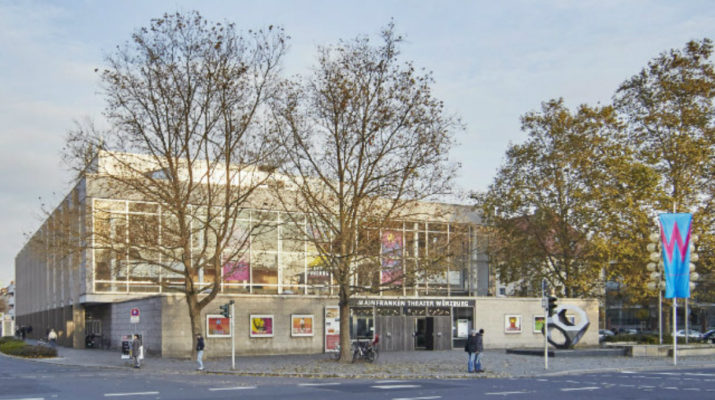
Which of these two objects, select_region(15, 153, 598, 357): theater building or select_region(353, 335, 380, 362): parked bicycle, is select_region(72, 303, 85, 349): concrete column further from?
select_region(353, 335, 380, 362): parked bicycle

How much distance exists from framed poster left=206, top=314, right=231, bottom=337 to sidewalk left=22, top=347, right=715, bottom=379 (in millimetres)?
1814

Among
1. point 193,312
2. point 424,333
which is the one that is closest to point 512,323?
point 424,333

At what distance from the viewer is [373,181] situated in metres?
32.2

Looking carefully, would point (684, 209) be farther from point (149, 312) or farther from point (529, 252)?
point (149, 312)

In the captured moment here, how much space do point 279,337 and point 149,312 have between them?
6581 mm

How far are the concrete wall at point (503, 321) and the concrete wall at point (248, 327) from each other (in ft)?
33.0

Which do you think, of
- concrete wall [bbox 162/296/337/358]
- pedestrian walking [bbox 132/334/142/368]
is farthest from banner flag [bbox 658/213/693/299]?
pedestrian walking [bbox 132/334/142/368]

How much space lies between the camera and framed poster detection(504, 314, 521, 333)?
1822 inches

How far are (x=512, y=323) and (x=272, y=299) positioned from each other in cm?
1588

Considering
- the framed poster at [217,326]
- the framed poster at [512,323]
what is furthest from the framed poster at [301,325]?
the framed poster at [512,323]

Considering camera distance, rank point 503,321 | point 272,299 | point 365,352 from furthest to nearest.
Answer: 1. point 503,321
2. point 272,299
3. point 365,352

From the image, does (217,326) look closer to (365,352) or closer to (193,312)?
(193,312)

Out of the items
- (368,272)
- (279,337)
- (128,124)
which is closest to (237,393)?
(368,272)

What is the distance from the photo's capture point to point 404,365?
3025 cm
